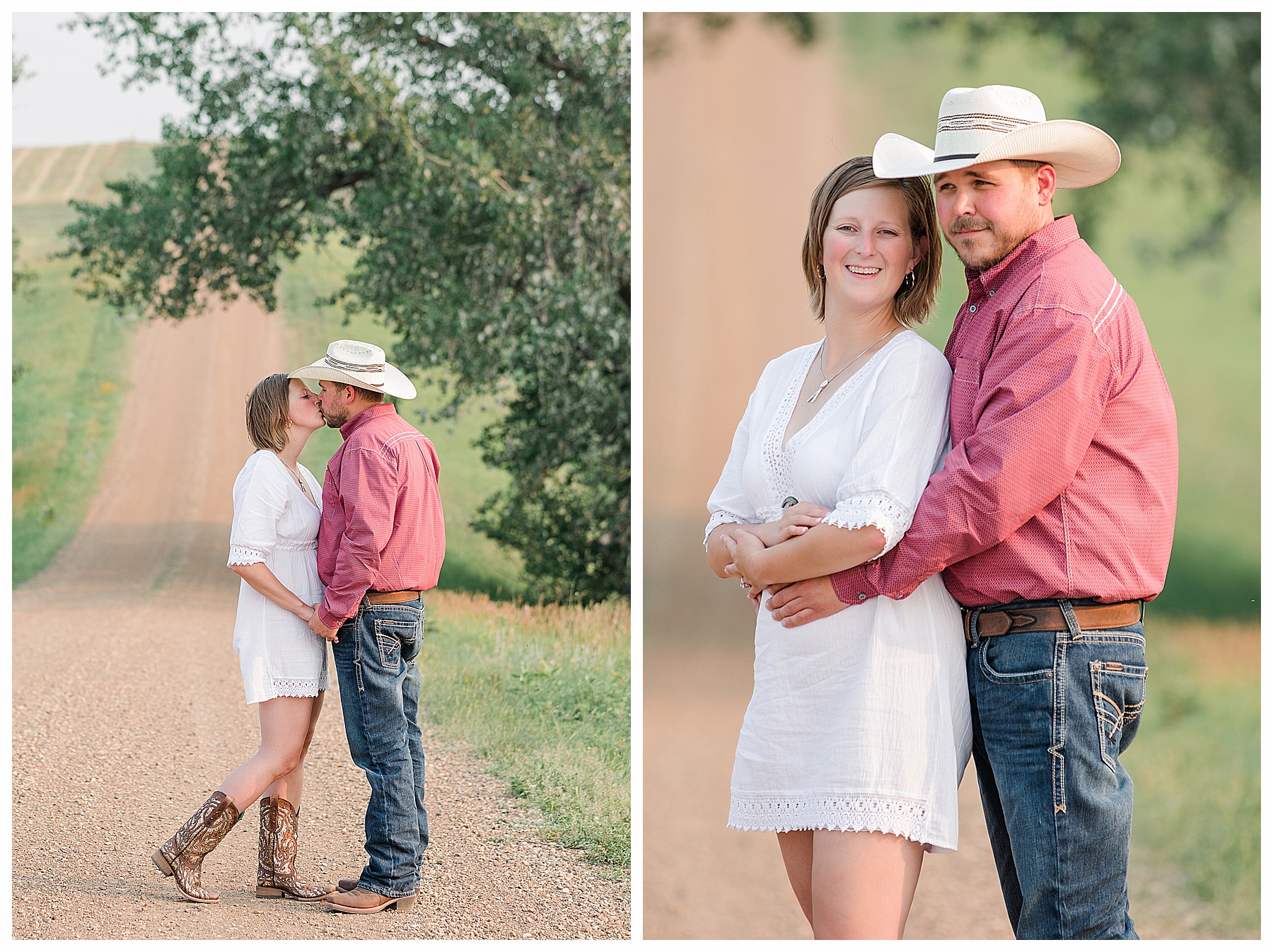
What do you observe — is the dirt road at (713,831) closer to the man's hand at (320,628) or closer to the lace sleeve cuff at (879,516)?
the man's hand at (320,628)

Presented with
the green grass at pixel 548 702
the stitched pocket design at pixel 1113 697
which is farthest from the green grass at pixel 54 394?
the stitched pocket design at pixel 1113 697

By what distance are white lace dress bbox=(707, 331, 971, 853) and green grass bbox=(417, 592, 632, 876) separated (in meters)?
1.53

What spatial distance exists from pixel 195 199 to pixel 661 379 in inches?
82.1

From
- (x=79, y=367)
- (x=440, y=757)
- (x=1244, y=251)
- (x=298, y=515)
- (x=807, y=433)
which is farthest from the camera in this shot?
(x=1244, y=251)

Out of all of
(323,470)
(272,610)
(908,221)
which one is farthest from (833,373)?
(323,470)

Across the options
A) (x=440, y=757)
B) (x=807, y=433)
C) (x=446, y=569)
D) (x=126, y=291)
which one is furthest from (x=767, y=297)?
(x=807, y=433)

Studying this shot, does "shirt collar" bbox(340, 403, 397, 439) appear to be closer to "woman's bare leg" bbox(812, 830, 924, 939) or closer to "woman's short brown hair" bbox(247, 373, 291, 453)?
"woman's short brown hair" bbox(247, 373, 291, 453)

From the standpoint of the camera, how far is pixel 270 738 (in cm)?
247

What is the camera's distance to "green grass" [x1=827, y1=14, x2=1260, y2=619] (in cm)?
451

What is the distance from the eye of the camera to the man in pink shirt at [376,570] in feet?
7.82

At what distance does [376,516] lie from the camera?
238 centimetres

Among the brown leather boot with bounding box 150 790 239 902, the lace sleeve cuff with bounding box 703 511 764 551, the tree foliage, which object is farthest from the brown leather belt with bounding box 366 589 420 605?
the tree foliage

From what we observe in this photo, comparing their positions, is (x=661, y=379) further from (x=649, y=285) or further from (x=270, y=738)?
(x=270, y=738)

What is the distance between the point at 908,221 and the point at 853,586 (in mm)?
603
